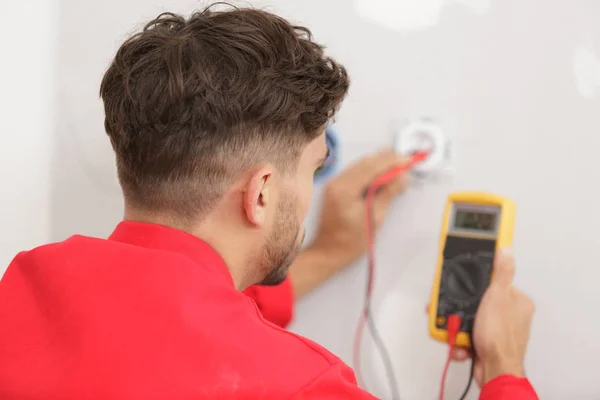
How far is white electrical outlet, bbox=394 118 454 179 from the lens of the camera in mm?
959

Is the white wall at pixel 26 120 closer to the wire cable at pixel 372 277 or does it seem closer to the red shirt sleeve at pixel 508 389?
the wire cable at pixel 372 277

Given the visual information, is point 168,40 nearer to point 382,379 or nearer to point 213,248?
point 213,248

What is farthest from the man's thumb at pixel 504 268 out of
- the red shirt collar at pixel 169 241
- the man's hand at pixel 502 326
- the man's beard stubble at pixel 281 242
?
the red shirt collar at pixel 169 241

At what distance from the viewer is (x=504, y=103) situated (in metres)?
0.93

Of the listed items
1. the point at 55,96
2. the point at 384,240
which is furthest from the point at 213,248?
the point at 55,96

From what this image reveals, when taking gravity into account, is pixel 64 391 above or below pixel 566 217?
below

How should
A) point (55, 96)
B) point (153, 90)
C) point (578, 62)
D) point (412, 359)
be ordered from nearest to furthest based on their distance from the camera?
point (153, 90) → point (578, 62) → point (412, 359) → point (55, 96)

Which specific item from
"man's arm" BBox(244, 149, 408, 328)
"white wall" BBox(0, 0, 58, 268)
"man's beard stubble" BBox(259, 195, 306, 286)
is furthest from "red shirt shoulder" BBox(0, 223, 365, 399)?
"white wall" BBox(0, 0, 58, 268)

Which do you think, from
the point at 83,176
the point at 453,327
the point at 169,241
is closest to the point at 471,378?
the point at 453,327

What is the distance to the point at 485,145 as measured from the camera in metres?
0.94

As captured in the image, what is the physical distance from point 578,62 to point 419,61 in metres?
0.21

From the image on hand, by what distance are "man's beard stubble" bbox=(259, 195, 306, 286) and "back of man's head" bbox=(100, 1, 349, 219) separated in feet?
0.17

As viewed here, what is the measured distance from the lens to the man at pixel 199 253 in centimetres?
58

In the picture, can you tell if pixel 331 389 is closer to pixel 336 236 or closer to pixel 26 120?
pixel 336 236
